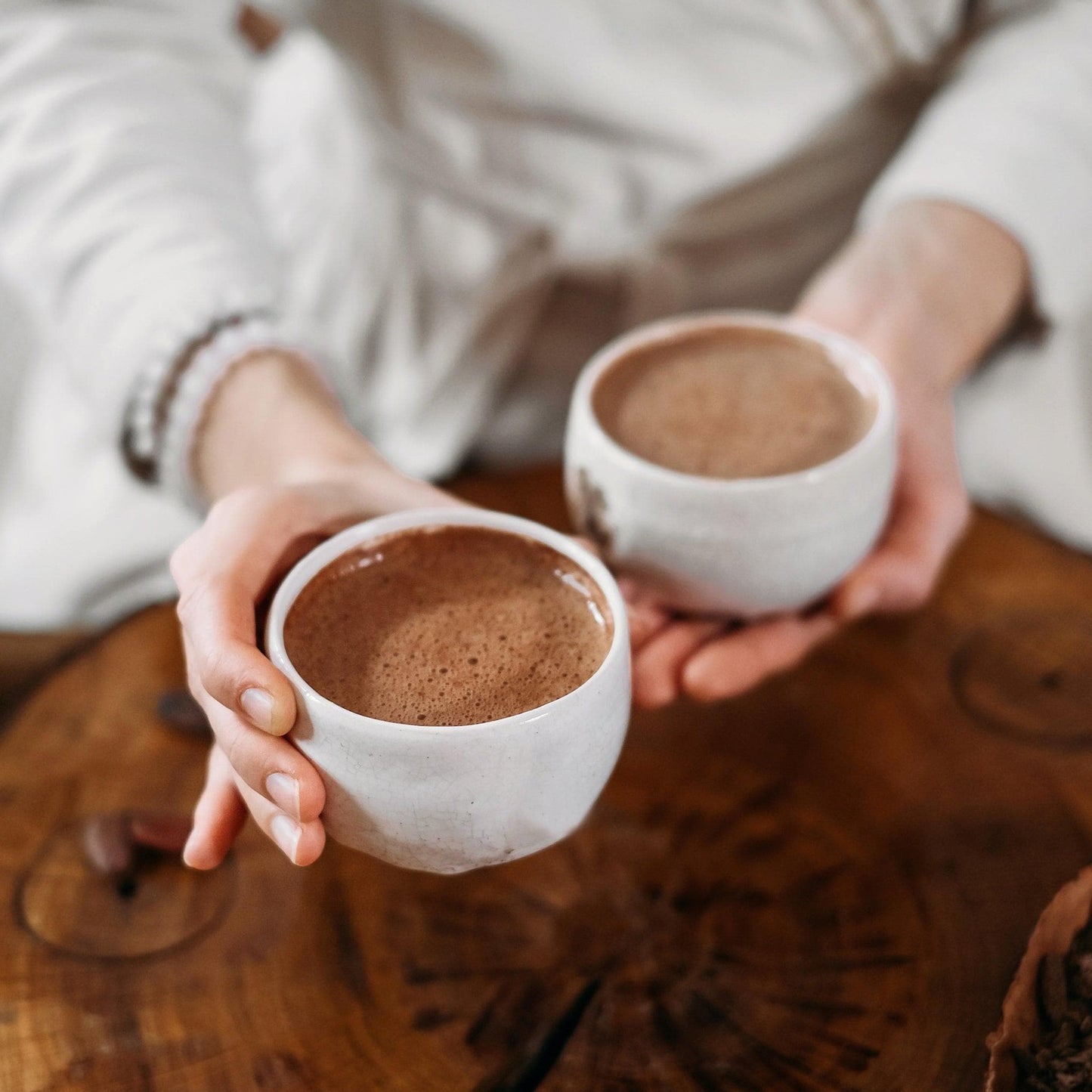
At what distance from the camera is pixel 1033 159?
1083mm

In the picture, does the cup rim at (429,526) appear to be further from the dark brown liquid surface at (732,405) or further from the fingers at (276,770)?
the dark brown liquid surface at (732,405)

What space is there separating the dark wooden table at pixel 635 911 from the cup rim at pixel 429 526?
0.23m

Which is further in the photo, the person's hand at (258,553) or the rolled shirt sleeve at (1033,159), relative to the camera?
the rolled shirt sleeve at (1033,159)

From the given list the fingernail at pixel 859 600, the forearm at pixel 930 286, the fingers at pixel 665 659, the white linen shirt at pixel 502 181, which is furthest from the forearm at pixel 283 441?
the forearm at pixel 930 286

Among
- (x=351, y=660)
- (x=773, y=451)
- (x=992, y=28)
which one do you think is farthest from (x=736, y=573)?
(x=992, y=28)

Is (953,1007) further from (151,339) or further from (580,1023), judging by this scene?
(151,339)

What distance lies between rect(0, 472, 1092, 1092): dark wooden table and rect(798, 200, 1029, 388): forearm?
11.5 inches

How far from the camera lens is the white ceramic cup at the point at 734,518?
777 mm

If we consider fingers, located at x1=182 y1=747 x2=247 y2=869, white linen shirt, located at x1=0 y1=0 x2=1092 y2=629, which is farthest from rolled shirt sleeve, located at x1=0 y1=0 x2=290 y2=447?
fingers, located at x1=182 y1=747 x2=247 y2=869

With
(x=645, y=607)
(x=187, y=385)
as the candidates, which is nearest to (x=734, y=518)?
(x=645, y=607)

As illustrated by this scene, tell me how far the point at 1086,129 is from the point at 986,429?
31cm

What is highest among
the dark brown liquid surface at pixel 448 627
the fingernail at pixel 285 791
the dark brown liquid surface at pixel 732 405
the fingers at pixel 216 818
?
the dark brown liquid surface at pixel 448 627

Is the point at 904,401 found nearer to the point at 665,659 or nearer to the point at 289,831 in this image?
the point at 665,659

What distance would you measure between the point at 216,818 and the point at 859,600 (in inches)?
20.1
